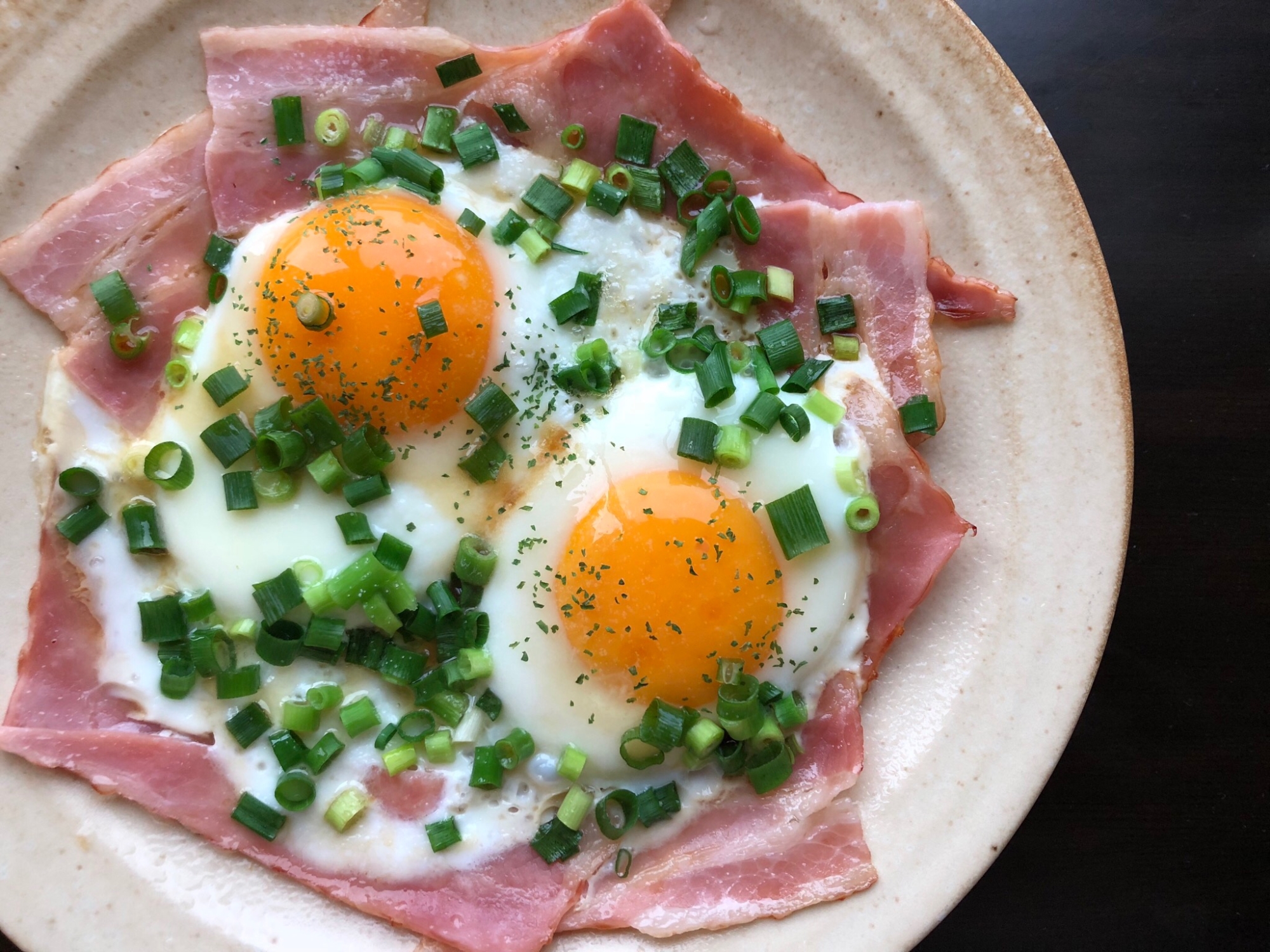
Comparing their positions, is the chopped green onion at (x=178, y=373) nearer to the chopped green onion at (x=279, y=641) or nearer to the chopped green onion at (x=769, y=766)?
the chopped green onion at (x=279, y=641)

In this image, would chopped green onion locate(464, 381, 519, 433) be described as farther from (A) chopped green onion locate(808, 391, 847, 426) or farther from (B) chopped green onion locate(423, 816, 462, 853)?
(B) chopped green onion locate(423, 816, 462, 853)

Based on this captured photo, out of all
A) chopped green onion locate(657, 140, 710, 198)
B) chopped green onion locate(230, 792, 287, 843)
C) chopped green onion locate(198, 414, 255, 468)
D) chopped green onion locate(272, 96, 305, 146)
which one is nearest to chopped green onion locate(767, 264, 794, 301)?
chopped green onion locate(657, 140, 710, 198)

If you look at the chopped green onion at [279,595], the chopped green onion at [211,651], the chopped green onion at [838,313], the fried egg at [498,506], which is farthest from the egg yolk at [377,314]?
the chopped green onion at [838,313]

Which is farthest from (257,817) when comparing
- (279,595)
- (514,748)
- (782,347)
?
(782,347)

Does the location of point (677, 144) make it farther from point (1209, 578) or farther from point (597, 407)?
point (1209, 578)

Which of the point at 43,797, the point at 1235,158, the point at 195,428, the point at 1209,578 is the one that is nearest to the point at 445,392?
the point at 195,428

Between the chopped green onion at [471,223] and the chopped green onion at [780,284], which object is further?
the chopped green onion at [780,284]
